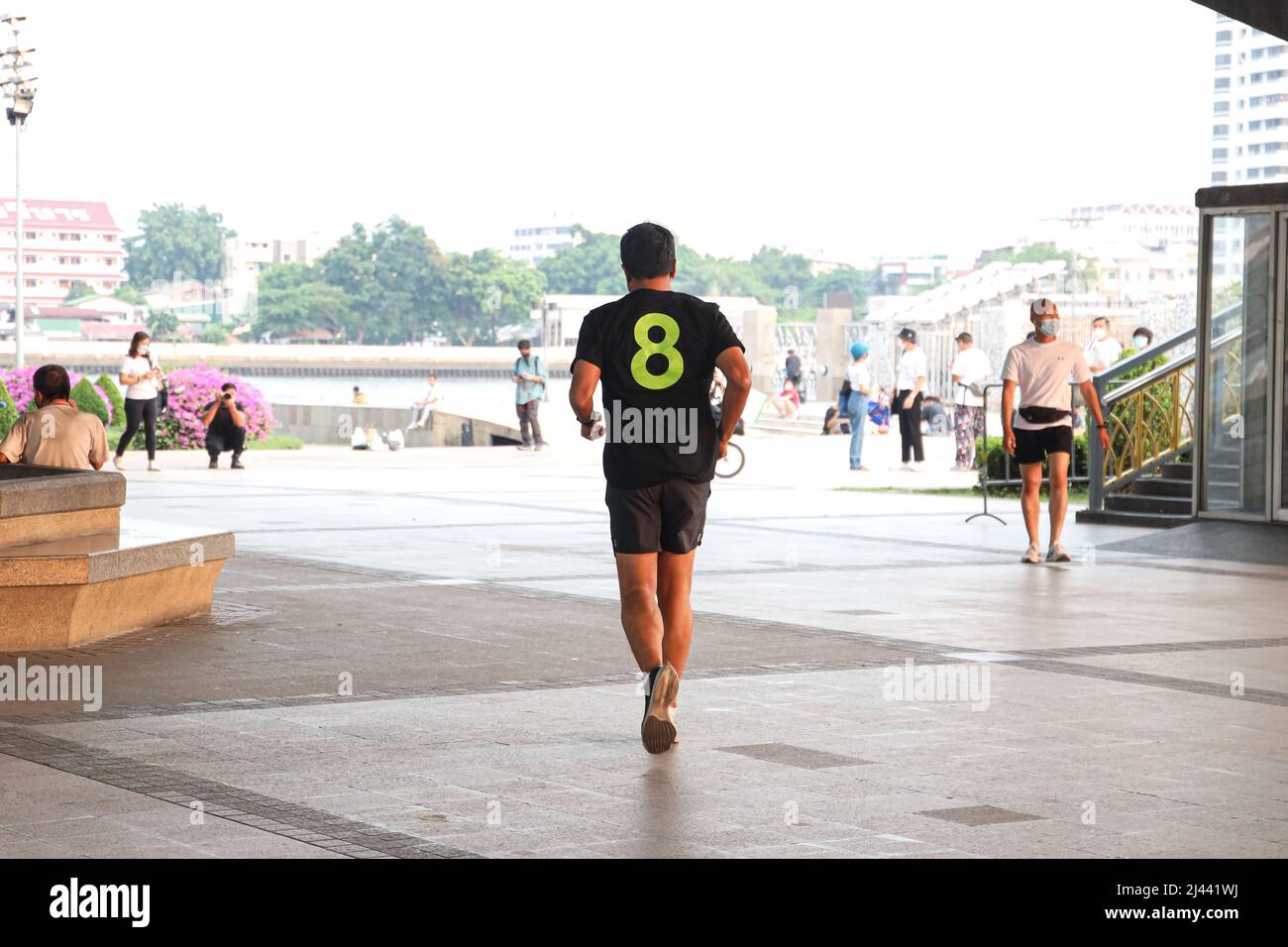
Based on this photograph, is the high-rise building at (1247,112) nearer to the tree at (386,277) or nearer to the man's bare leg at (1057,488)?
the tree at (386,277)

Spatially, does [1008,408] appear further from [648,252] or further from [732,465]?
[732,465]

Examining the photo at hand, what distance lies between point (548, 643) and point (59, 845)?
13.5 feet

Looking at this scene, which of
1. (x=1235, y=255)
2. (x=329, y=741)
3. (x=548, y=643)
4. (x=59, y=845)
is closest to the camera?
(x=59, y=845)

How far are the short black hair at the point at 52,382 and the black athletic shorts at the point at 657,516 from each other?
4.38 meters

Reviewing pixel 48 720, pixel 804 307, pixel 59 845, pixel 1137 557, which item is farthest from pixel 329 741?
pixel 804 307

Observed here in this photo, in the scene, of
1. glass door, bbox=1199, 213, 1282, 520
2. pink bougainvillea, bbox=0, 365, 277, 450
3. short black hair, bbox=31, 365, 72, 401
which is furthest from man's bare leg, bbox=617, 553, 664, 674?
pink bougainvillea, bbox=0, 365, 277, 450

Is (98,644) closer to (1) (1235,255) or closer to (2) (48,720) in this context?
(2) (48,720)

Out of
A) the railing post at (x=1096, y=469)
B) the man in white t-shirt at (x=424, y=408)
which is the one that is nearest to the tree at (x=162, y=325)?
the man in white t-shirt at (x=424, y=408)

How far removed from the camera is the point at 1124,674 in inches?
323

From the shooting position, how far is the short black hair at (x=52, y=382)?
9.95 m

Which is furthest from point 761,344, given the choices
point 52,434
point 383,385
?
point 383,385

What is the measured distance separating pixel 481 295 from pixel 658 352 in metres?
145

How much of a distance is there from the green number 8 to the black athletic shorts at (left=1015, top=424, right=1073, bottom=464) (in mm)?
6767
